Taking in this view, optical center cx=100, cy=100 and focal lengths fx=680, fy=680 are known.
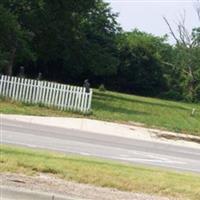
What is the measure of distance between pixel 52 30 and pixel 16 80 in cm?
1544

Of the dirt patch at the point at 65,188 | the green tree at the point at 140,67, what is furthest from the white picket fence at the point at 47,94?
the green tree at the point at 140,67

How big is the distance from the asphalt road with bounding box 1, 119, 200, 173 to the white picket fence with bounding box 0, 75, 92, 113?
6028mm

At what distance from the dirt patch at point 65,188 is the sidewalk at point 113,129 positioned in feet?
45.6

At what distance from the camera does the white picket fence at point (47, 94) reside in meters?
27.6

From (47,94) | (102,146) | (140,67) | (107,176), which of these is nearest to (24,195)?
(107,176)

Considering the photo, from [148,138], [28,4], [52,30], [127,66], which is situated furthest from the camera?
[127,66]

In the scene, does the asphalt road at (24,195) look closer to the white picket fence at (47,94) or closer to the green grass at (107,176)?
the green grass at (107,176)

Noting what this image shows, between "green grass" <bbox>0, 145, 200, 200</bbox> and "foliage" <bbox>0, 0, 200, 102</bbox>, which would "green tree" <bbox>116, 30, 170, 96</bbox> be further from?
"green grass" <bbox>0, 145, 200, 200</bbox>

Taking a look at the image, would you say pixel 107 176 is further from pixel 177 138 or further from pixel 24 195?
pixel 177 138

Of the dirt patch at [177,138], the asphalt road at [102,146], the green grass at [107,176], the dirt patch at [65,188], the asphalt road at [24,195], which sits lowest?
the dirt patch at [177,138]

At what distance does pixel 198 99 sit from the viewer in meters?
76.5

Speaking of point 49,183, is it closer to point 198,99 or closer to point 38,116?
point 38,116

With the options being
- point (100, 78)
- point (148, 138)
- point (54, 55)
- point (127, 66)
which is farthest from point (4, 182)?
point (127, 66)

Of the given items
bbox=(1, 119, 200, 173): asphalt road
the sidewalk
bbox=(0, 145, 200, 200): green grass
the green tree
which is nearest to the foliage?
the green tree
